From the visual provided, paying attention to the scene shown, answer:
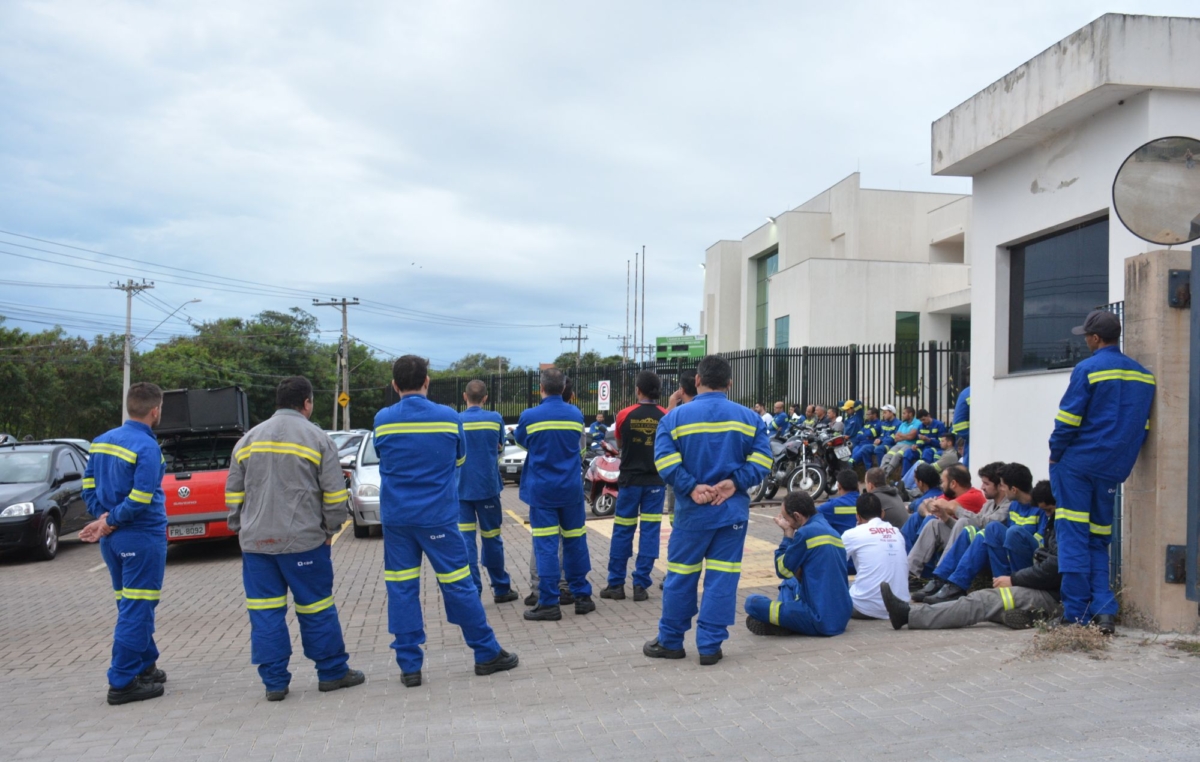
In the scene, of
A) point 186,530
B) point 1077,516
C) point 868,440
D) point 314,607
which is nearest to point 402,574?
point 314,607

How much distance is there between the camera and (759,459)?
19.6 feet

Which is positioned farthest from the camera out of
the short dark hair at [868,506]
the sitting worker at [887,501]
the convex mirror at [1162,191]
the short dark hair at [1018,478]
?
the sitting worker at [887,501]

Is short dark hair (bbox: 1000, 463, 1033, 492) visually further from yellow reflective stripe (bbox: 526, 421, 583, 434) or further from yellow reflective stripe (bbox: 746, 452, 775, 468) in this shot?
yellow reflective stripe (bbox: 526, 421, 583, 434)

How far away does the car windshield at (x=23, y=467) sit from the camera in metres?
Answer: 13.1

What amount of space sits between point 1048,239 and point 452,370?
3865 inches

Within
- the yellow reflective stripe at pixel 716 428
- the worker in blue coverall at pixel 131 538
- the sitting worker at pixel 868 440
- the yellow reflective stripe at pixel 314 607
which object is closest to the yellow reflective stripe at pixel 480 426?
the yellow reflective stripe at pixel 716 428

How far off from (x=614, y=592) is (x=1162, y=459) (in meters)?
4.34

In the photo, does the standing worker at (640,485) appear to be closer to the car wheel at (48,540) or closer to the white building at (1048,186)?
the white building at (1048,186)

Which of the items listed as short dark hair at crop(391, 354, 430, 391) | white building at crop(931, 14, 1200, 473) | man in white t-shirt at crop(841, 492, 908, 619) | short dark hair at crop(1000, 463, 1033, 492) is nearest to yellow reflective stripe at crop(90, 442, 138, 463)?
short dark hair at crop(391, 354, 430, 391)

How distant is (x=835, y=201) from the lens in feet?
113

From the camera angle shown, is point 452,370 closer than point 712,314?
No

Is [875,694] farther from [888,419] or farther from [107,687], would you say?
[888,419]

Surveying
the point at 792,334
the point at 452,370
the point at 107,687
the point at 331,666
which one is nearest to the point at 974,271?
the point at 331,666

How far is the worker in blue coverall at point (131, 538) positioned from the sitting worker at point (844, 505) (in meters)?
5.23
